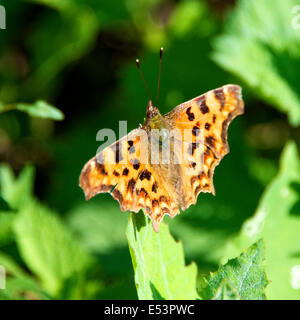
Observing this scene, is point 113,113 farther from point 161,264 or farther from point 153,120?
point 161,264

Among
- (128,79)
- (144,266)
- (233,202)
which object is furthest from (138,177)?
(128,79)

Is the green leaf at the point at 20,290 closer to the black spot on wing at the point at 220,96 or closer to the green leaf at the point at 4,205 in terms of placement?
the green leaf at the point at 4,205

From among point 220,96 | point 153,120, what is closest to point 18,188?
point 153,120

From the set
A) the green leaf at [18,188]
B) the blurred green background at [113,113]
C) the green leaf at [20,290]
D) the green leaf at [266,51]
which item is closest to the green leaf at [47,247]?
the blurred green background at [113,113]

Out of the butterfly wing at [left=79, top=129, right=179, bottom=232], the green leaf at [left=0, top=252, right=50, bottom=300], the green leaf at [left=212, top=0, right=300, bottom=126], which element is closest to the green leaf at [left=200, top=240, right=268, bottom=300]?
the butterfly wing at [left=79, top=129, right=179, bottom=232]

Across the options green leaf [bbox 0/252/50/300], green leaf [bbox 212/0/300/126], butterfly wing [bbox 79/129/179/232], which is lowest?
green leaf [bbox 0/252/50/300]

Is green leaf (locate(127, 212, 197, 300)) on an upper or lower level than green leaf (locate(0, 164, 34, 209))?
lower

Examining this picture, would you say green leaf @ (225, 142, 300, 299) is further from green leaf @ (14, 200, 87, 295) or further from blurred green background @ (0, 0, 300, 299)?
green leaf @ (14, 200, 87, 295)
